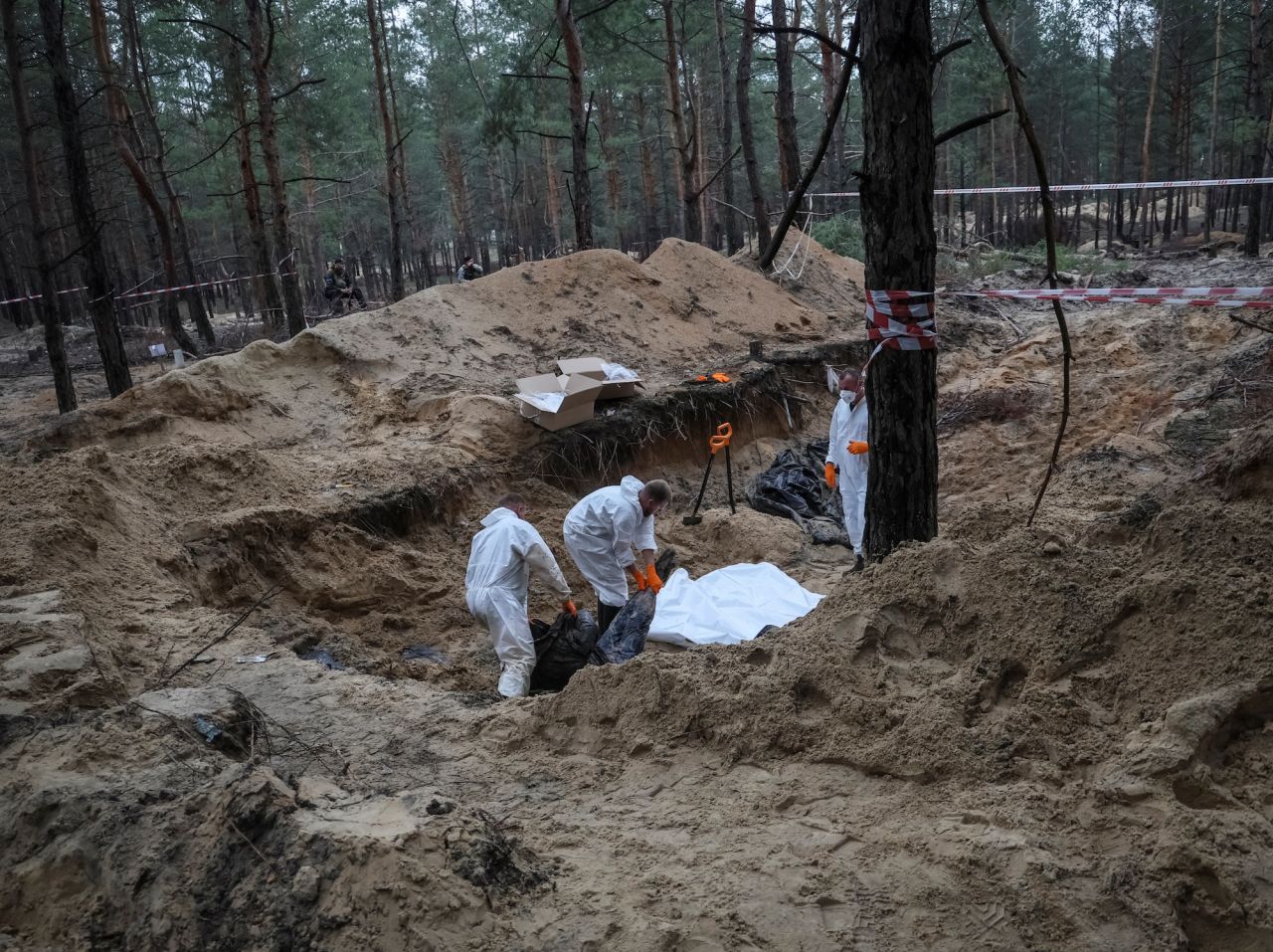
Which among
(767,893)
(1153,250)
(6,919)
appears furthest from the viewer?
(1153,250)

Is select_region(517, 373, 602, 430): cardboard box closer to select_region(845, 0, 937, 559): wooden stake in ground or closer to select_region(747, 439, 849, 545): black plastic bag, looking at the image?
select_region(747, 439, 849, 545): black plastic bag

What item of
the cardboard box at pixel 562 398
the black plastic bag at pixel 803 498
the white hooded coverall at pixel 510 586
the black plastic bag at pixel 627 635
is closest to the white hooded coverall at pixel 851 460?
the black plastic bag at pixel 803 498

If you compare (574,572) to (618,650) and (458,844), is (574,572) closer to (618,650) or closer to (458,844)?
(618,650)

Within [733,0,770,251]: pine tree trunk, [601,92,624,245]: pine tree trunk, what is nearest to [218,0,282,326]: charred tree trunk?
[733,0,770,251]: pine tree trunk

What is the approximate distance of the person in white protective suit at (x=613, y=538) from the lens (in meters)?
7.10

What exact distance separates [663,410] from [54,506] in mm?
6198

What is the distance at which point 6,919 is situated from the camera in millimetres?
2547

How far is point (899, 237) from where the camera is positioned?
4.18m

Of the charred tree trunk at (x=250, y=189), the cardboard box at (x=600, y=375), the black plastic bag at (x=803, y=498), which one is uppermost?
the charred tree trunk at (x=250, y=189)

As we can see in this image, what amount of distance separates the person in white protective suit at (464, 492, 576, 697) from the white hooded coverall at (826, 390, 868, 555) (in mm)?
3231

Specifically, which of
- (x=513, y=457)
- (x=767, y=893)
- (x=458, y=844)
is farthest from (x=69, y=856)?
(x=513, y=457)

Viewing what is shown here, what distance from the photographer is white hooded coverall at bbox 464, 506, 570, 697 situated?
6.27m

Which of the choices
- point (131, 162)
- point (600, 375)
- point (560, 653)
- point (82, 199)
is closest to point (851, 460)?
point (600, 375)

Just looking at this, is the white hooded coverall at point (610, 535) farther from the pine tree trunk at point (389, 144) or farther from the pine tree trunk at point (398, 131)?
the pine tree trunk at point (398, 131)
